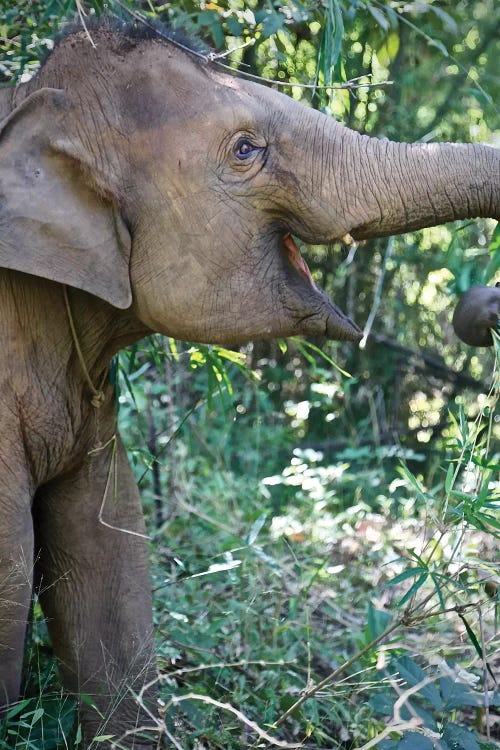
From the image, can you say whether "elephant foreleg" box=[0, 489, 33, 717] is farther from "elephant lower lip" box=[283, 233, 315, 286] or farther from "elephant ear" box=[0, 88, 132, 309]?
"elephant lower lip" box=[283, 233, 315, 286]

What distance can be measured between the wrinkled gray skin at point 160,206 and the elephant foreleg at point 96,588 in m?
0.32

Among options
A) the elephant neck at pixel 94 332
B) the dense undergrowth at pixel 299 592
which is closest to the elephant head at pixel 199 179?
the elephant neck at pixel 94 332

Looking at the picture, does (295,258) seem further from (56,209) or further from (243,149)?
(56,209)

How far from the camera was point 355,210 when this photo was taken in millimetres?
2926

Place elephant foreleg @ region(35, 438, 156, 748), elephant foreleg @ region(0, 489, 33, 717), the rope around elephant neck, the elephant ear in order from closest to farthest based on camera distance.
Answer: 1. the elephant ear
2. elephant foreleg @ region(0, 489, 33, 717)
3. the rope around elephant neck
4. elephant foreleg @ region(35, 438, 156, 748)

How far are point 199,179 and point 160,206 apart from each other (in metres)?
0.12

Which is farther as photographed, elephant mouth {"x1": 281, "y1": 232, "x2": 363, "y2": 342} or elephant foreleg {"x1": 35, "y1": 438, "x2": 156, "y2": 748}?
elephant foreleg {"x1": 35, "y1": 438, "x2": 156, "y2": 748}

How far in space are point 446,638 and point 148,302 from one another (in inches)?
79.0

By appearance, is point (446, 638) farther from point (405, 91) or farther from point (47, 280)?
point (405, 91)

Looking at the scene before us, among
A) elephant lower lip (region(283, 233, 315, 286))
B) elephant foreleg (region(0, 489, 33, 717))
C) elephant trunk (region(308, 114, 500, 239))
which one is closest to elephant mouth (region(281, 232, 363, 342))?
elephant lower lip (region(283, 233, 315, 286))

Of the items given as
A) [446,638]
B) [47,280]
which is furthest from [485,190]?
[446,638]

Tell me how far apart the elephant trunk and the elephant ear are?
543 millimetres

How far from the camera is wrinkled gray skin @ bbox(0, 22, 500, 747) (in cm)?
286

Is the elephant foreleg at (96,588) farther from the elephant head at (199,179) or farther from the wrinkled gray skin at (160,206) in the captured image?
the elephant head at (199,179)
